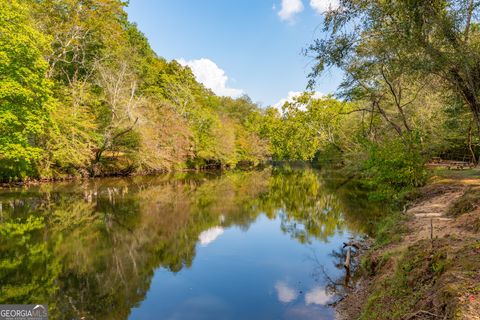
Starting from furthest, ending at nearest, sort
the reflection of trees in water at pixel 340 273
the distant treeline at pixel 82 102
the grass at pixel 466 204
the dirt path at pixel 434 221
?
the distant treeline at pixel 82 102 → the grass at pixel 466 204 → the reflection of trees in water at pixel 340 273 → the dirt path at pixel 434 221

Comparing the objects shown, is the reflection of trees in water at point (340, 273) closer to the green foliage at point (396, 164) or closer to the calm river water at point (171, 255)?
the calm river water at point (171, 255)

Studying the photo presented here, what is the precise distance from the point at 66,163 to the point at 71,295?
26063 mm

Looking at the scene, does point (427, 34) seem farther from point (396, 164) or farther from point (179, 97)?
point (179, 97)

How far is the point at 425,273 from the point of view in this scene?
6.74 meters

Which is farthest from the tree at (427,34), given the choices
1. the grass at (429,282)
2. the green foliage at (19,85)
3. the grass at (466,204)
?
the green foliage at (19,85)

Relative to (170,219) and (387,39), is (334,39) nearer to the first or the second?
(387,39)

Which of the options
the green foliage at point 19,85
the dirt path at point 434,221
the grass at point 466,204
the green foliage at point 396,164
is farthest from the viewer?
the green foliage at point 19,85

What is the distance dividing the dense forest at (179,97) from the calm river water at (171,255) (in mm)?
5246

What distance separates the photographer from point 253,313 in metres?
9.16

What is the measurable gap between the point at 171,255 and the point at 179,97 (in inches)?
1755

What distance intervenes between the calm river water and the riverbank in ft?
4.59

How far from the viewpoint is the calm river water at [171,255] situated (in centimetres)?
946

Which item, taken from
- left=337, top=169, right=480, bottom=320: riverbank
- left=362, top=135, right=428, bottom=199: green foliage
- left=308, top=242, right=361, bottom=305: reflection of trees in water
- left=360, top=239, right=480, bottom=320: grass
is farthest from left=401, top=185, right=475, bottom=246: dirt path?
left=308, top=242, right=361, bottom=305: reflection of trees in water

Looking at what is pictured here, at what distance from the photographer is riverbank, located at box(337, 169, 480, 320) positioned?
5254mm
